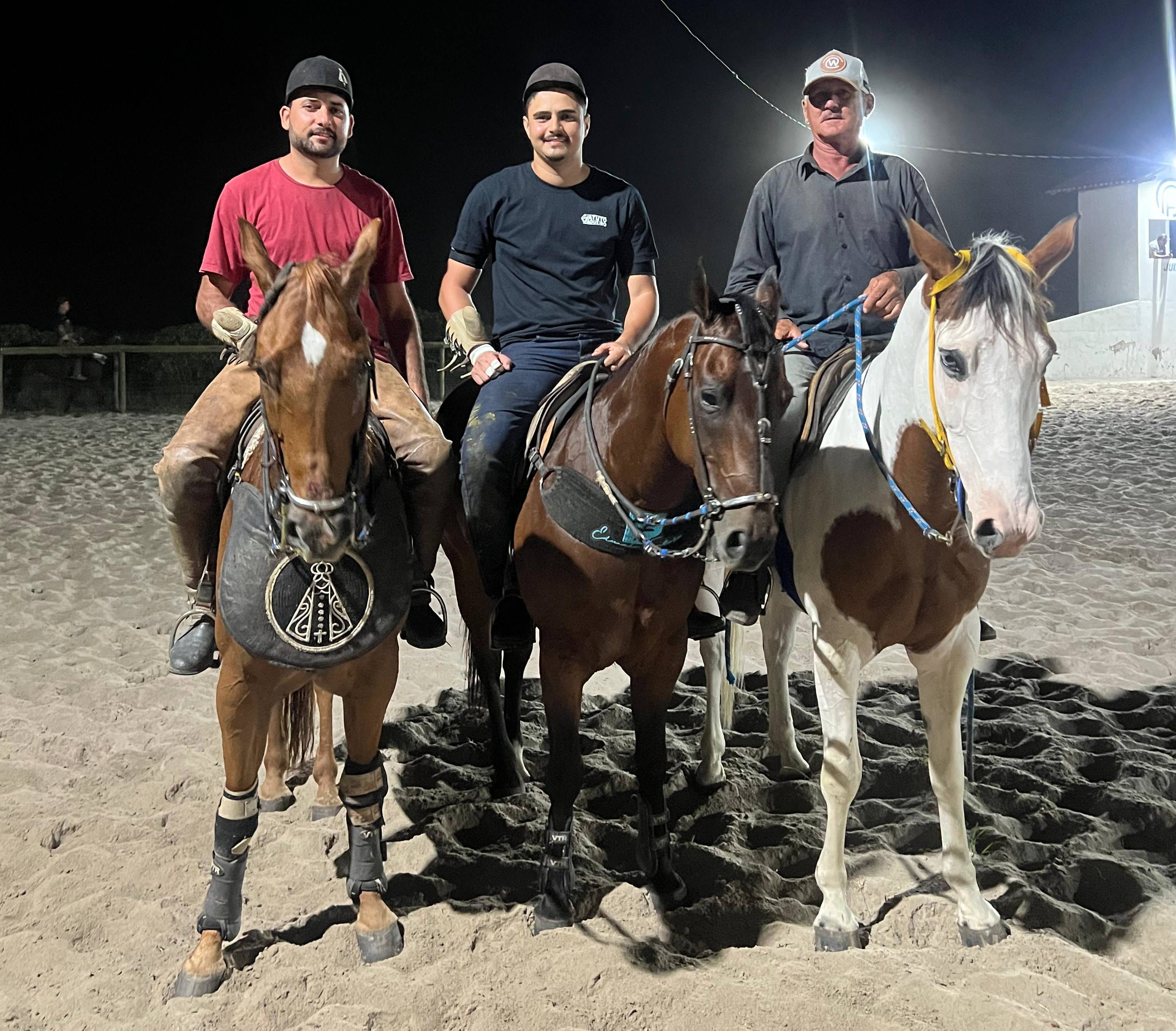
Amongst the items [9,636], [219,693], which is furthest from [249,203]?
[9,636]

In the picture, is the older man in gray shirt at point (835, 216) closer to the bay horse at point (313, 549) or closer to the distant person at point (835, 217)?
the distant person at point (835, 217)

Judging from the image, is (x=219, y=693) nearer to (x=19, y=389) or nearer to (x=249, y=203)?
(x=249, y=203)

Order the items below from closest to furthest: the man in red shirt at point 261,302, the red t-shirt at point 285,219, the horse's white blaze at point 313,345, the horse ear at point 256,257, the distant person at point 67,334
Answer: the horse's white blaze at point 313,345 → the horse ear at point 256,257 → the man in red shirt at point 261,302 → the red t-shirt at point 285,219 → the distant person at point 67,334

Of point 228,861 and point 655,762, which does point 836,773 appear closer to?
point 655,762

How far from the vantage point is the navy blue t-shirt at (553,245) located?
2744mm

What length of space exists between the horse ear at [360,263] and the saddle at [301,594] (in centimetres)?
42

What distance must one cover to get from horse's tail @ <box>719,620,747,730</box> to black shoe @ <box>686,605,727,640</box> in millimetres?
519

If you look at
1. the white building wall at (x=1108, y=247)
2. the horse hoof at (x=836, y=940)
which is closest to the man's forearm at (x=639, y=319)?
the horse hoof at (x=836, y=940)

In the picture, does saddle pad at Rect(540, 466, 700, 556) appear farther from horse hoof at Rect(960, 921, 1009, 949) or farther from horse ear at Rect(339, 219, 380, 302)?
horse hoof at Rect(960, 921, 1009, 949)

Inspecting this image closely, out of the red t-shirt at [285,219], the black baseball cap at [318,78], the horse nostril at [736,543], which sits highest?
the black baseball cap at [318,78]

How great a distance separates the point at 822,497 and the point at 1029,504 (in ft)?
2.08

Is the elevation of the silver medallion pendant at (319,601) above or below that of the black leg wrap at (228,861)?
above

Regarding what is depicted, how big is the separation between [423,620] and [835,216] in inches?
68.1

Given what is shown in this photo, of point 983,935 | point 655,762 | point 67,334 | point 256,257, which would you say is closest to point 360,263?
point 256,257
